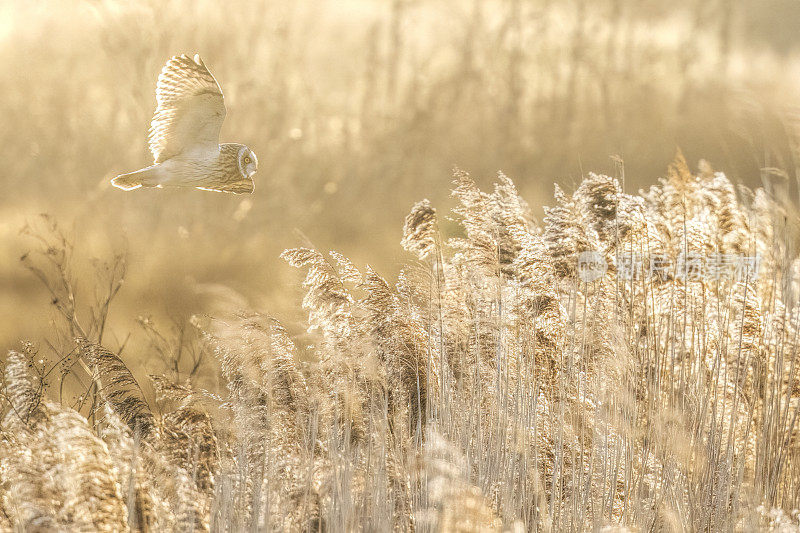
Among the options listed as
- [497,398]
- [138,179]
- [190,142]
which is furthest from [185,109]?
[497,398]

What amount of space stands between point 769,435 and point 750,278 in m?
0.56

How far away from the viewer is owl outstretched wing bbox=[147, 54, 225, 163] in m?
4.04

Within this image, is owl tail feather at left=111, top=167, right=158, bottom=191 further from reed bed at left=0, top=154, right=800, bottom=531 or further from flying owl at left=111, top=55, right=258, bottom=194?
reed bed at left=0, top=154, right=800, bottom=531

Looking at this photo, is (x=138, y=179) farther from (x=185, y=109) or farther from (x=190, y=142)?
(x=185, y=109)

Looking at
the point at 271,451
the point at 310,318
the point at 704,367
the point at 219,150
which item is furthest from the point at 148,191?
the point at 704,367

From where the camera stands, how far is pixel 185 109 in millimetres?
4098

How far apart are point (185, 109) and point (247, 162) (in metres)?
0.46

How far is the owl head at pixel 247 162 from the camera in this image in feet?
14.3

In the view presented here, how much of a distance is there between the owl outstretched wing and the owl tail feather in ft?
0.49

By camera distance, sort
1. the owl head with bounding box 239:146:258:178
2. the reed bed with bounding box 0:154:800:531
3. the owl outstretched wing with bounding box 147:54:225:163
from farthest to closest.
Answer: the owl head with bounding box 239:146:258:178, the owl outstretched wing with bounding box 147:54:225:163, the reed bed with bounding box 0:154:800:531

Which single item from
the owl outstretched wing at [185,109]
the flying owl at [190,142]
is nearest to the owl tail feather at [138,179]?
the flying owl at [190,142]

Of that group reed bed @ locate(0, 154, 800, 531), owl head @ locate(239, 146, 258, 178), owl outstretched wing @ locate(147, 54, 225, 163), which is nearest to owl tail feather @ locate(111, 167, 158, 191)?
owl outstretched wing @ locate(147, 54, 225, 163)

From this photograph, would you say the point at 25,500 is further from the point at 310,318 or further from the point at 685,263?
the point at 685,263

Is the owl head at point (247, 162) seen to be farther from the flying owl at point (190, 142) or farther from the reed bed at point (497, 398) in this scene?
the reed bed at point (497, 398)
